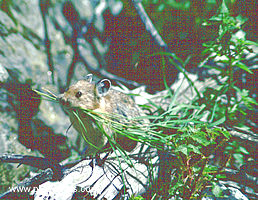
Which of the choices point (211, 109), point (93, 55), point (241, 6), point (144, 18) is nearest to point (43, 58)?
point (93, 55)

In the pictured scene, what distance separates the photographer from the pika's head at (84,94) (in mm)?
2076

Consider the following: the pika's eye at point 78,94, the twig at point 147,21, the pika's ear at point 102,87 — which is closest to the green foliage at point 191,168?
the pika's ear at point 102,87

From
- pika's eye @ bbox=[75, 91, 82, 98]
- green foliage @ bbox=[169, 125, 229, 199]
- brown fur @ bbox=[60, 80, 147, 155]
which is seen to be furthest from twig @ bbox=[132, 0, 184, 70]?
pika's eye @ bbox=[75, 91, 82, 98]

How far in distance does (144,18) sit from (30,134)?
2545mm

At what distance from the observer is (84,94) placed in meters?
2.21

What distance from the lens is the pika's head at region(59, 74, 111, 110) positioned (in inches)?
81.7

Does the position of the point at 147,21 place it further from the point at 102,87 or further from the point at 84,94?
the point at 84,94

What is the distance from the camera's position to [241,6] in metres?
3.36

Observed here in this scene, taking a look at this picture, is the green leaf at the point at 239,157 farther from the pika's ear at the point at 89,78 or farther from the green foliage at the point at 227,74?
the pika's ear at the point at 89,78

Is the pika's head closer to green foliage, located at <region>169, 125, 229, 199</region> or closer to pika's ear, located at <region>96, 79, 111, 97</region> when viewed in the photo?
pika's ear, located at <region>96, 79, 111, 97</region>

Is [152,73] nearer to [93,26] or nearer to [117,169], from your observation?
[93,26]

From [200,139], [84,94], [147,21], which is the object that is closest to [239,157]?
[200,139]

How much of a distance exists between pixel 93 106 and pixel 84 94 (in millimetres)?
158

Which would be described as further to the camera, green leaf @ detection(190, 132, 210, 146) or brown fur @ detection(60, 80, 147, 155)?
brown fur @ detection(60, 80, 147, 155)
